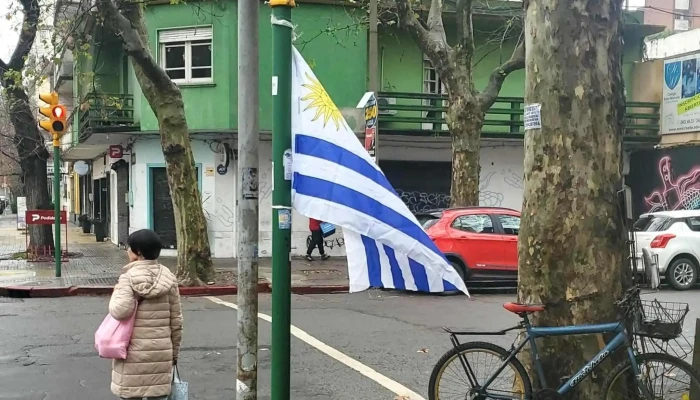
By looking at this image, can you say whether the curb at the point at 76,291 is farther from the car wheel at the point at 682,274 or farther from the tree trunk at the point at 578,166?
the tree trunk at the point at 578,166

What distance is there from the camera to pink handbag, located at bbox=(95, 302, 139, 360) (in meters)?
4.23

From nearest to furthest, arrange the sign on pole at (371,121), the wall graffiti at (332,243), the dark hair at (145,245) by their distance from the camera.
Result: the dark hair at (145,245) → the sign on pole at (371,121) → the wall graffiti at (332,243)

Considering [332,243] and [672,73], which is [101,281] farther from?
[672,73]

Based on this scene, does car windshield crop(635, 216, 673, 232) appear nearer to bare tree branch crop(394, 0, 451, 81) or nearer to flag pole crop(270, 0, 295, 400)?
bare tree branch crop(394, 0, 451, 81)

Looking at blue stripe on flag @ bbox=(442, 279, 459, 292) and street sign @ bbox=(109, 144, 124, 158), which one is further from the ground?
street sign @ bbox=(109, 144, 124, 158)

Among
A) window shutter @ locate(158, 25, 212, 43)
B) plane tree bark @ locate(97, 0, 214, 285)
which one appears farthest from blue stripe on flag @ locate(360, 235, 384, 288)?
window shutter @ locate(158, 25, 212, 43)

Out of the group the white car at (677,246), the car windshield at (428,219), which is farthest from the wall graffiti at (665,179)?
the car windshield at (428,219)

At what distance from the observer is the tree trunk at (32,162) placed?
18.2 meters

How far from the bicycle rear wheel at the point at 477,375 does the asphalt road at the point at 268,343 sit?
1.15 metres

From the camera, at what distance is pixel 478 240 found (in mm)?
13414

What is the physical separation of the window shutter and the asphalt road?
8.69 m

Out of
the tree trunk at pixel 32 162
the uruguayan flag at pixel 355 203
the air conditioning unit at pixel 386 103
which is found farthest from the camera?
the air conditioning unit at pixel 386 103

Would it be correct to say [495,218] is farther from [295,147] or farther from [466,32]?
[295,147]

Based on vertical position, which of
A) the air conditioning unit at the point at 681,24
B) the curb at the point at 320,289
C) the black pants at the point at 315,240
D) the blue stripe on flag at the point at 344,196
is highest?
the air conditioning unit at the point at 681,24
